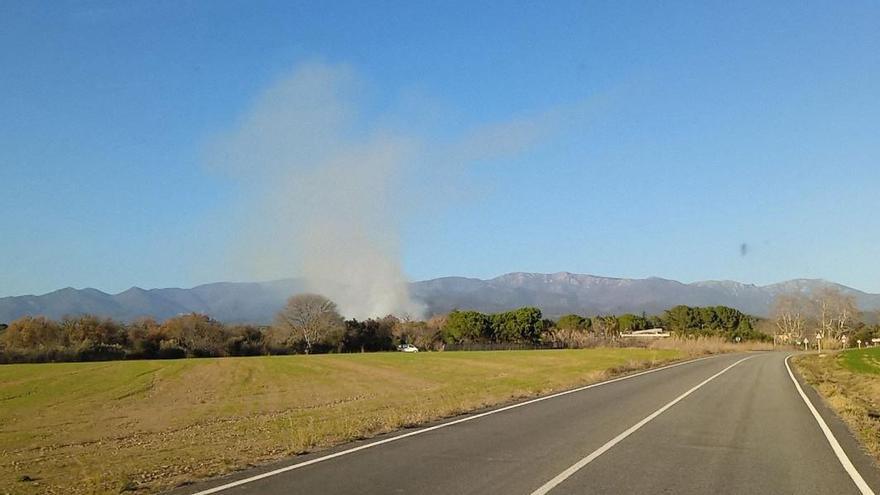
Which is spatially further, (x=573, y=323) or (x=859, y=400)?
(x=573, y=323)

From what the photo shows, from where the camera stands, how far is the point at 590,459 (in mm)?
11664

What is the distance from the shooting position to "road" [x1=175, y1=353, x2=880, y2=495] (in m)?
9.48

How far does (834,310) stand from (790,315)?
39.9 feet

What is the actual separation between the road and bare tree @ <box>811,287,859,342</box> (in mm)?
166872

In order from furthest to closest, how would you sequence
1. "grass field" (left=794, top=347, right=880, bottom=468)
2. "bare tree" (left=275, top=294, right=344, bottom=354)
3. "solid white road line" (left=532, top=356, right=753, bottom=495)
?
"bare tree" (left=275, top=294, right=344, bottom=354) < "grass field" (left=794, top=347, right=880, bottom=468) < "solid white road line" (left=532, top=356, right=753, bottom=495)

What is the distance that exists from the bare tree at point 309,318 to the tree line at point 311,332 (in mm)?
179

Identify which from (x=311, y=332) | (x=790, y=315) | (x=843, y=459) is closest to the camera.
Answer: (x=843, y=459)

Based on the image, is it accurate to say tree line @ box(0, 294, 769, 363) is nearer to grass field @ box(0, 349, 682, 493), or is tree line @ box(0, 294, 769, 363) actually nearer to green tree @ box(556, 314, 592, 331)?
green tree @ box(556, 314, 592, 331)

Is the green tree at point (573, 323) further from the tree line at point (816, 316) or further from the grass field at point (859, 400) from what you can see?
the grass field at point (859, 400)

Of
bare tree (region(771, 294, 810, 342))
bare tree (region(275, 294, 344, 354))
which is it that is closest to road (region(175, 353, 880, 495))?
bare tree (region(275, 294, 344, 354))

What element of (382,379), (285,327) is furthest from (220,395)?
(285,327)

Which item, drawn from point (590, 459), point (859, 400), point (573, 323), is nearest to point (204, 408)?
point (859, 400)

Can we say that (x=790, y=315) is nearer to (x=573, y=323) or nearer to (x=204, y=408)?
(x=573, y=323)

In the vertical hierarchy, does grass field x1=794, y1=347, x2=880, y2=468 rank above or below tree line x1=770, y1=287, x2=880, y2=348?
below
